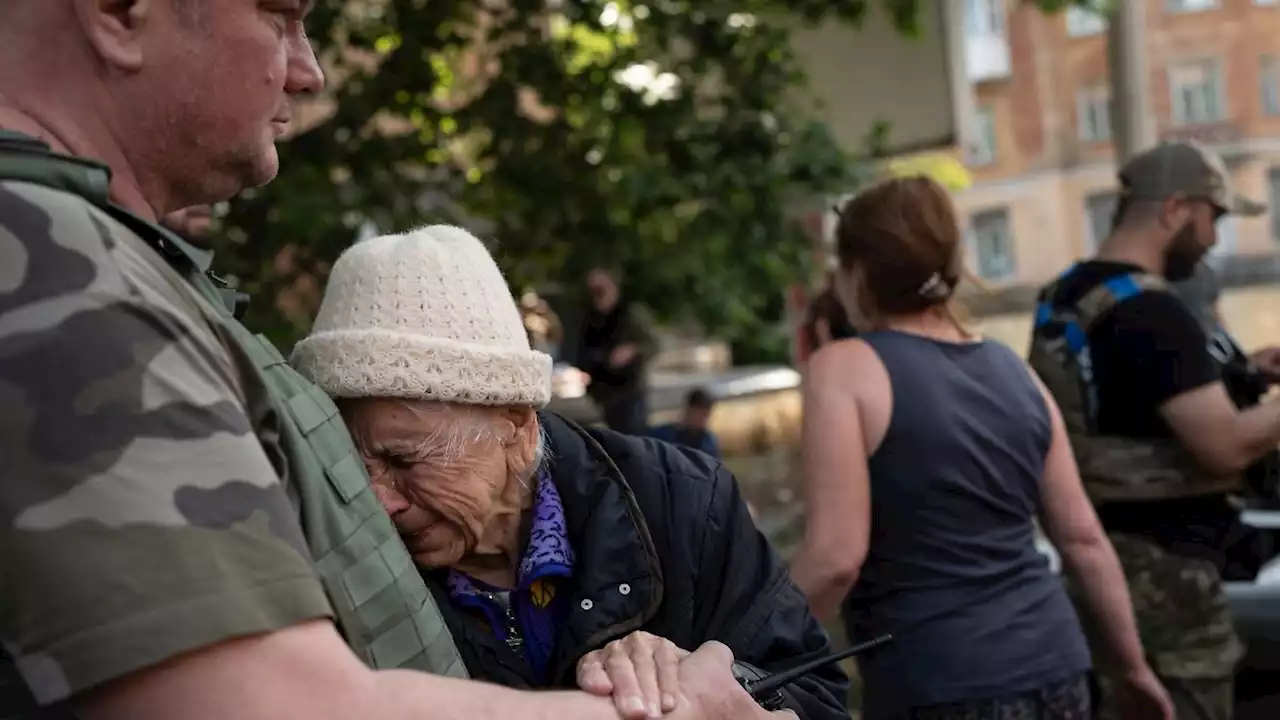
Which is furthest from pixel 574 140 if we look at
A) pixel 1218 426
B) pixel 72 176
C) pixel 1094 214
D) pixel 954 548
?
pixel 1094 214

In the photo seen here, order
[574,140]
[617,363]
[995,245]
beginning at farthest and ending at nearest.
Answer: [995,245] < [617,363] < [574,140]

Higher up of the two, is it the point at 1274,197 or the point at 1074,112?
the point at 1074,112

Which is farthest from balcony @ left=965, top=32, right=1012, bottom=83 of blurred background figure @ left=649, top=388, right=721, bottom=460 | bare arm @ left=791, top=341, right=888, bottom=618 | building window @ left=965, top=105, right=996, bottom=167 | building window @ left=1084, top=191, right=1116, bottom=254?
bare arm @ left=791, top=341, right=888, bottom=618

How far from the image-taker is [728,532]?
6.68 feet

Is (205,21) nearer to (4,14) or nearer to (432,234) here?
(4,14)

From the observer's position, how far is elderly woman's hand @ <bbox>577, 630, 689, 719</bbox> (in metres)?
1.44

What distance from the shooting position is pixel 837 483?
120 inches

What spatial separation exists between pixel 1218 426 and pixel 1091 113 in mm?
21908

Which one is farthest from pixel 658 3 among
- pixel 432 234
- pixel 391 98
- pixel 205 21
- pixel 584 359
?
pixel 205 21

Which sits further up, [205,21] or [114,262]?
[205,21]

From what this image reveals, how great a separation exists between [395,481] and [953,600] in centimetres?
155

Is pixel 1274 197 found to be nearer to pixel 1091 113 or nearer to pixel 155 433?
pixel 1091 113

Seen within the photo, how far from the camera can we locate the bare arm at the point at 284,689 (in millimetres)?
1025

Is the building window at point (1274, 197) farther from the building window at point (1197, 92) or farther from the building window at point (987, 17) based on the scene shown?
the building window at point (987, 17)
